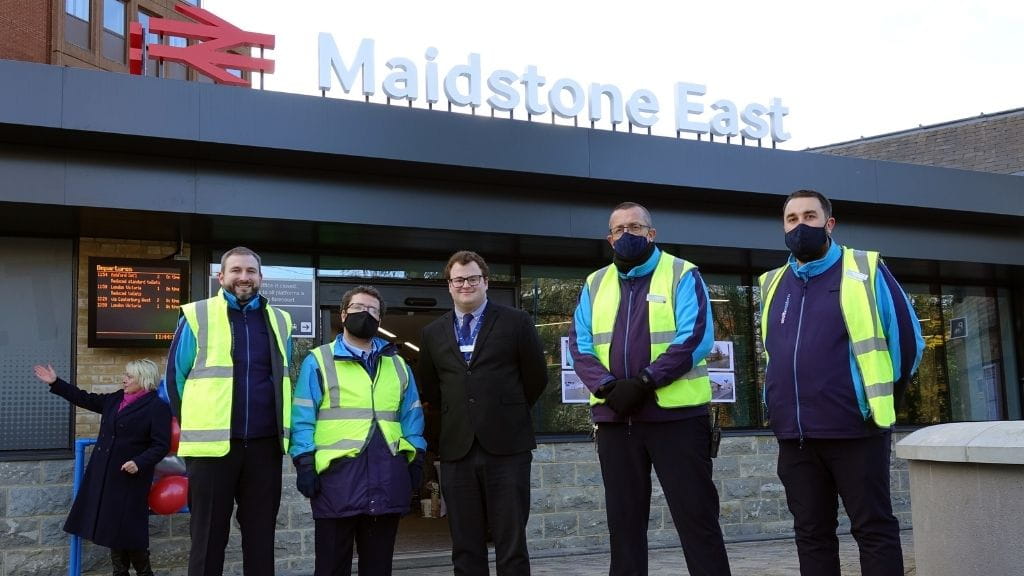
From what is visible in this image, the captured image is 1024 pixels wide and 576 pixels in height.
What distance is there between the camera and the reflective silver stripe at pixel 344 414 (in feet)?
16.0

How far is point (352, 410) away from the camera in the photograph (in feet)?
16.1

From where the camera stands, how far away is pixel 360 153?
25.3ft

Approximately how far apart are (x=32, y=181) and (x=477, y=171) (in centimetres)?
336

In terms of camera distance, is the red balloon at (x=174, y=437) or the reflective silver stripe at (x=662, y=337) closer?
the reflective silver stripe at (x=662, y=337)

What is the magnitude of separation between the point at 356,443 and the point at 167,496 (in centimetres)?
302

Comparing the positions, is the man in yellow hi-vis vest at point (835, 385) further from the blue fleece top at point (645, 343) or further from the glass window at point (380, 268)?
the glass window at point (380, 268)

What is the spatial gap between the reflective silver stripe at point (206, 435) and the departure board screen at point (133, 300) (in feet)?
11.2

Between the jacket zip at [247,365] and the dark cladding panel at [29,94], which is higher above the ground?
the dark cladding panel at [29,94]

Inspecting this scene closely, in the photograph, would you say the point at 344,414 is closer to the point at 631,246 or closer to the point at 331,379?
the point at 331,379

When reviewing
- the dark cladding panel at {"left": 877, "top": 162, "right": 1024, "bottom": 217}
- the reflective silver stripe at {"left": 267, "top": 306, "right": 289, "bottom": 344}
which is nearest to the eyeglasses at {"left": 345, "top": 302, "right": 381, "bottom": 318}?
the reflective silver stripe at {"left": 267, "top": 306, "right": 289, "bottom": 344}

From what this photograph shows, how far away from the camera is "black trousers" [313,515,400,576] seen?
15.7 feet

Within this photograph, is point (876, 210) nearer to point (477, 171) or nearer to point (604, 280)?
point (477, 171)

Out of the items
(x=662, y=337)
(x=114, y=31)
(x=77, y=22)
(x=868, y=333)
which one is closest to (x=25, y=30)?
(x=77, y=22)

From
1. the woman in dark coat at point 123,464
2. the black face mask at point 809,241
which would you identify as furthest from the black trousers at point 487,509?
the woman in dark coat at point 123,464
